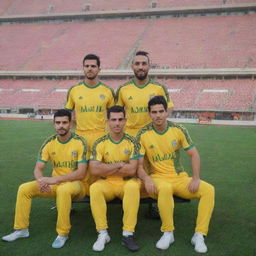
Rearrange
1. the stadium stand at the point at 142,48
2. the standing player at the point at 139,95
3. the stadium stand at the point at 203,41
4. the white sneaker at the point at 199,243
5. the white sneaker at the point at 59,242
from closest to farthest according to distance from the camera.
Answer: the white sneaker at the point at 199,243, the white sneaker at the point at 59,242, the standing player at the point at 139,95, the stadium stand at the point at 142,48, the stadium stand at the point at 203,41

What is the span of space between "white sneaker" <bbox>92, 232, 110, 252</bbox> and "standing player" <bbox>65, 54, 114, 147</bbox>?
153 cm

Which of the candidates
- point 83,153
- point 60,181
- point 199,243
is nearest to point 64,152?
point 83,153

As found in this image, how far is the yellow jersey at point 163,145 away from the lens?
4035 mm

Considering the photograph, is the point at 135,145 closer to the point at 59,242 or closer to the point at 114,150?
the point at 114,150

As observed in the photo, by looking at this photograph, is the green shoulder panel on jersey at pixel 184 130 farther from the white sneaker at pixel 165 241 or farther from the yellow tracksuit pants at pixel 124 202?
the white sneaker at pixel 165 241

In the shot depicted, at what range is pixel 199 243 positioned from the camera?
3.45 meters

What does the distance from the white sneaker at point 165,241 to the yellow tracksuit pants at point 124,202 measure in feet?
1.03

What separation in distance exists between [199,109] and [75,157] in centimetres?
2253

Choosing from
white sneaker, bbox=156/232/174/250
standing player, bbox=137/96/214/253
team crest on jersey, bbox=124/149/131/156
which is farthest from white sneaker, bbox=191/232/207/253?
team crest on jersey, bbox=124/149/131/156

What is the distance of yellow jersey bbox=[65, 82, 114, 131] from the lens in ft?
15.6

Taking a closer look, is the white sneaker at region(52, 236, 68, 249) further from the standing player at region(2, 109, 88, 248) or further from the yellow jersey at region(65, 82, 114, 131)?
the yellow jersey at region(65, 82, 114, 131)

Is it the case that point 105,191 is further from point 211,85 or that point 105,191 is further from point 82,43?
point 82,43

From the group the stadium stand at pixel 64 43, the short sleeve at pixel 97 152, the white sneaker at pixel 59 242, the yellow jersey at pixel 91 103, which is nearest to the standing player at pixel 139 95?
the yellow jersey at pixel 91 103

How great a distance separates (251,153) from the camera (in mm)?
9594
